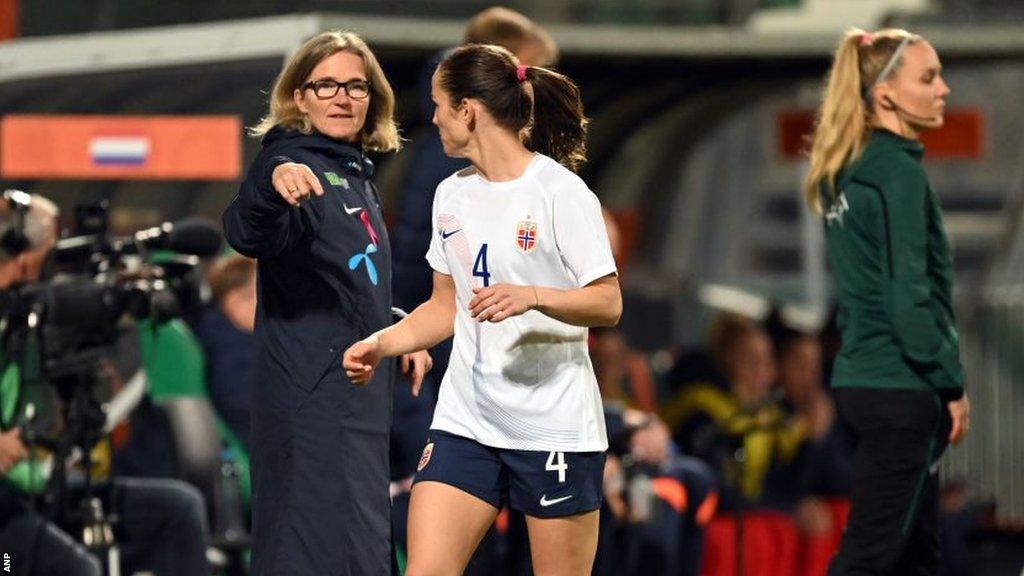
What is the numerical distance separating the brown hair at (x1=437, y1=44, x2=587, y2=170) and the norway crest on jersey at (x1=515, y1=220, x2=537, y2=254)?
26 centimetres

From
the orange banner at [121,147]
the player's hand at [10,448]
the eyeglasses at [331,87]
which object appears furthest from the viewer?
the orange banner at [121,147]

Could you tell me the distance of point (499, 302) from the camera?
4.72 metres

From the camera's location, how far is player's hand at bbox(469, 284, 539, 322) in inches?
185

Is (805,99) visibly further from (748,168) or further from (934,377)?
(934,377)

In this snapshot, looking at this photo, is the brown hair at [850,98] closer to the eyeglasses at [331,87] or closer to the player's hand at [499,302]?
the eyeglasses at [331,87]

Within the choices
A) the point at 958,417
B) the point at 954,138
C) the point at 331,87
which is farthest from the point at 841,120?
the point at 954,138

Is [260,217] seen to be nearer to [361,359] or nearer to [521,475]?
[361,359]

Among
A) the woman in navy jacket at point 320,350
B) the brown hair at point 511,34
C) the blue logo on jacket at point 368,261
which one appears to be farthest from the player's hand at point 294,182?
the brown hair at point 511,34

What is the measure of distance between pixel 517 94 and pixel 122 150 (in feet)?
9.97

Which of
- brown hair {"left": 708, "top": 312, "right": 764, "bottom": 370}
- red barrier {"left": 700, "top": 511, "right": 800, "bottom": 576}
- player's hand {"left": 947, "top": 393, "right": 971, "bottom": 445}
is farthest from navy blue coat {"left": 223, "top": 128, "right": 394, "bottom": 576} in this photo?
brown hair {"left": 708, "top": 312, "right": 764, "bottom": 370}

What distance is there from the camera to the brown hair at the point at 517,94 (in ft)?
16.9

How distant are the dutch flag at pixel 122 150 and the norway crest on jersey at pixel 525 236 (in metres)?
3.19

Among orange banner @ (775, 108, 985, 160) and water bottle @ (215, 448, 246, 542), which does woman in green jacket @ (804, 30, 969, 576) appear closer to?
water bottle @ (215, 448, 246, 542)

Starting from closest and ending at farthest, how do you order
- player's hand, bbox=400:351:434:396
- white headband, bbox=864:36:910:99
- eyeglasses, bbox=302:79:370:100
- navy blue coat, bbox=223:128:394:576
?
navy blue coat, bbox=223:128:394:576 → eyeglasses, bbox=302:79:370:100 → player's hand, bbox=400:351:434:396 → white headband, bbox=864:36:910:99
